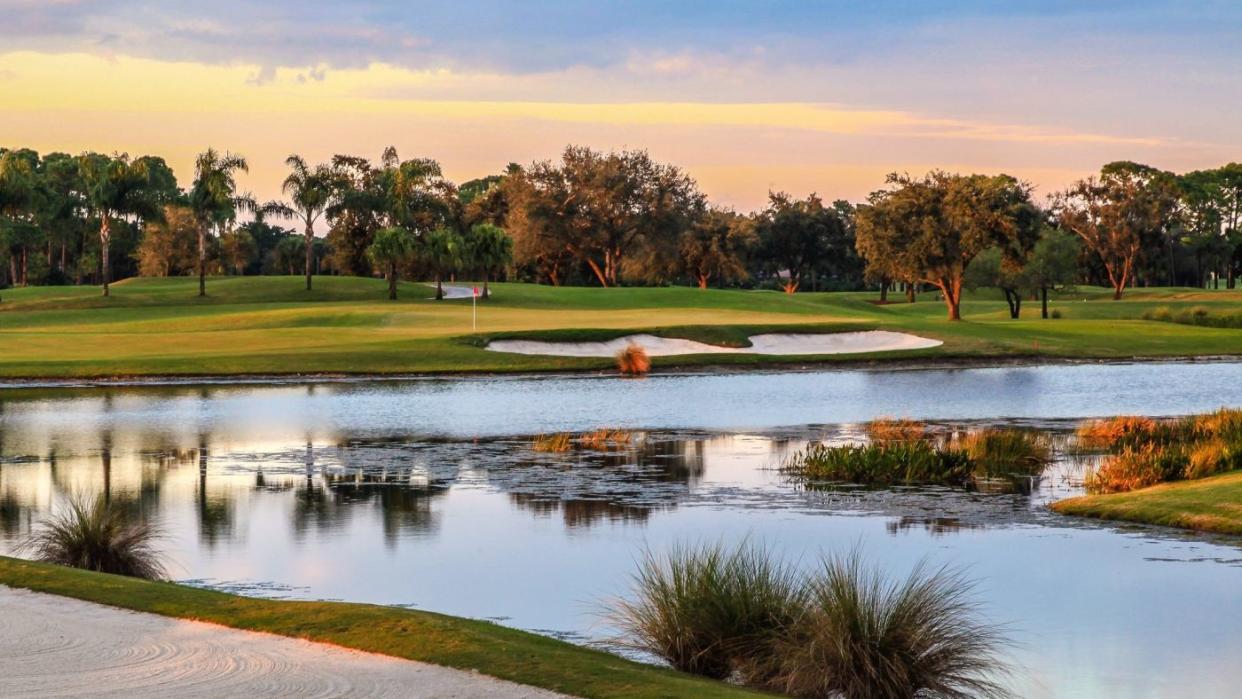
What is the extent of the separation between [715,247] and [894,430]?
99.9 meters

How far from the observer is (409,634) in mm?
11844

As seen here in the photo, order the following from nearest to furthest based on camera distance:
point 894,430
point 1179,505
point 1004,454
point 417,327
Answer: point 1179,505 < point 1004,454 < point 894,430 < point 417,327

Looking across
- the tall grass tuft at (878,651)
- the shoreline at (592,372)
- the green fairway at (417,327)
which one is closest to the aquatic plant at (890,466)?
the tall grass tuft at (878,651)

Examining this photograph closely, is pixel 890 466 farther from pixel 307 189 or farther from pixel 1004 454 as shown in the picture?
pixel 307 189

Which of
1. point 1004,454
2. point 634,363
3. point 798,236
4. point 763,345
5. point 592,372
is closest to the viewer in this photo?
point 1004,454

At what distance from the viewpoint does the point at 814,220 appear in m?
145

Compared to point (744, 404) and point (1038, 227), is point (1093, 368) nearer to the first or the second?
point (744, 404)

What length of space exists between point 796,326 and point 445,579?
4849cm

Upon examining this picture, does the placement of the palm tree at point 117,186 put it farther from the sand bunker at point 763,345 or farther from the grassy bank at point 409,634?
the grassy bank at point 409,634

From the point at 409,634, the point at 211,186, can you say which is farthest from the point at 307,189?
the point at 409,634

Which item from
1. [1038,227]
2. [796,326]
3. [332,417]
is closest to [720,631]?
[332,417]

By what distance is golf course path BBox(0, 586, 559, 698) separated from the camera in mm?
10055

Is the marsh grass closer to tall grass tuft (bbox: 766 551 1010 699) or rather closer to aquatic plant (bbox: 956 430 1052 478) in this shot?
tall grass tuft (bbox: 766 551 1010 699)

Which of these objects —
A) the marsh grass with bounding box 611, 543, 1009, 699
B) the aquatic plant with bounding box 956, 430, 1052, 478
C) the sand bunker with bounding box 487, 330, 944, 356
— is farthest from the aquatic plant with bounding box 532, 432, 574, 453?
the sand bunker with bounding box 487, 330, 944, 356
